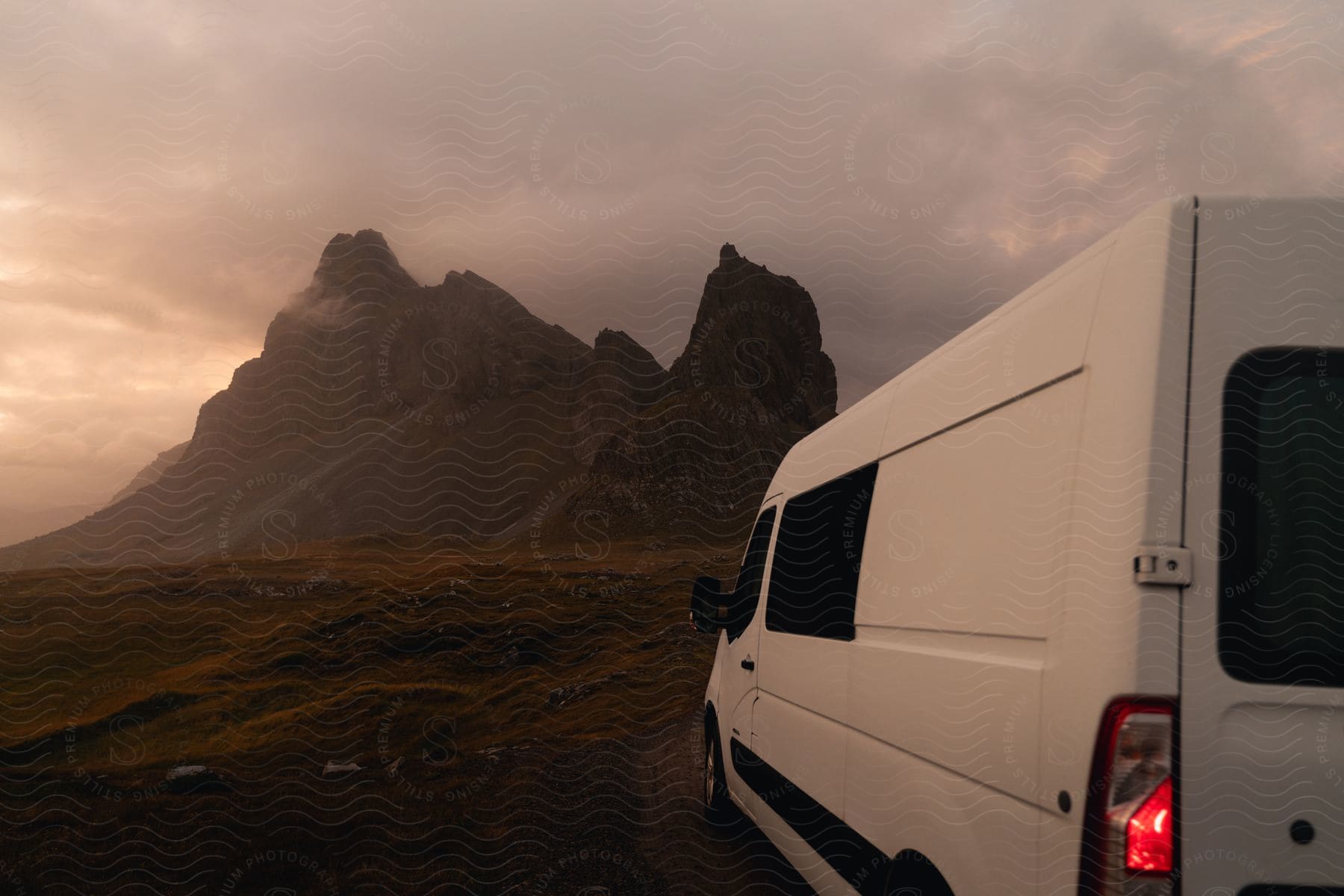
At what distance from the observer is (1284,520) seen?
191 centimetres

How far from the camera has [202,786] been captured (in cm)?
781

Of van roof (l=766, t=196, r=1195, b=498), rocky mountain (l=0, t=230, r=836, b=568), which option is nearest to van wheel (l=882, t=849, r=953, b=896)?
van roof (l=766, t=196, r=1195, b=498)

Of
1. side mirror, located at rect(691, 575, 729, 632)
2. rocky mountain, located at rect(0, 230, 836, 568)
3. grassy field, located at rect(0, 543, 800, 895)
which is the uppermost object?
rocky mountain, located at rect(0, 230, 836, 568)

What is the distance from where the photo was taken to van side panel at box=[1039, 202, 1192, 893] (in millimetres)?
1823

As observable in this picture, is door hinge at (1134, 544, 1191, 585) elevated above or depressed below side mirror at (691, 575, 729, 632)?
above

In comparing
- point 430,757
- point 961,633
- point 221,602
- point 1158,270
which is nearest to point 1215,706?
point 961,633

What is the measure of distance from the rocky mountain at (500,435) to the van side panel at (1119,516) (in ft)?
250

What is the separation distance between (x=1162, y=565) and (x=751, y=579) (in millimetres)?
3955

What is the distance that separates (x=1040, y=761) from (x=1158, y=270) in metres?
1.19

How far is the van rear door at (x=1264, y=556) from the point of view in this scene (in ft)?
5.81

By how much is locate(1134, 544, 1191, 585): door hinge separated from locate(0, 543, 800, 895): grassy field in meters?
4.34

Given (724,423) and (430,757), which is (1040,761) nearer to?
(430,757)

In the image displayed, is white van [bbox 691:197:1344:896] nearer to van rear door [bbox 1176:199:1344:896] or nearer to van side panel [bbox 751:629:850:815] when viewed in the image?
van rear door [bbox 1176:199:1344:896]

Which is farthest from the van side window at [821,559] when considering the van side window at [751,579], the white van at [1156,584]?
the white van at [1156,584]
